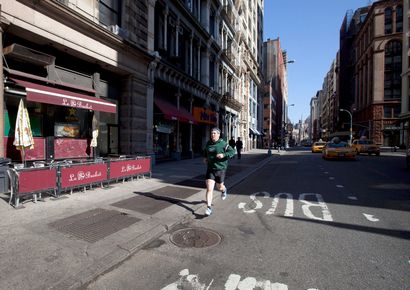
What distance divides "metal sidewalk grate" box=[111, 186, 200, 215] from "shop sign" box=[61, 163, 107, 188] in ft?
5.03

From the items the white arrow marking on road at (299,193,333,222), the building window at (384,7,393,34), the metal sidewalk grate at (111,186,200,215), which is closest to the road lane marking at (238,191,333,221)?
the white arrow marking on road at (299,193,333,222)

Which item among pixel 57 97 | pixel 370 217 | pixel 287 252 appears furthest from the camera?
pixel 57 97

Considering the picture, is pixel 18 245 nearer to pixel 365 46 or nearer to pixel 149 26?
pixel 149 26

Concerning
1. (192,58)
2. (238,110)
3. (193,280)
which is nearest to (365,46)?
(238,110)

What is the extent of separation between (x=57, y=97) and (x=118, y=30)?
578 centimetres

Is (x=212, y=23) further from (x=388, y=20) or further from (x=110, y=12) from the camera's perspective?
(x=388, y=20)

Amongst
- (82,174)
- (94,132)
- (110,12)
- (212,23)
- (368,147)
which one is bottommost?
(82,174)

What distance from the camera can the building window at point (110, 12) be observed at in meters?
12.5

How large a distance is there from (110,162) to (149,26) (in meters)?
10.0

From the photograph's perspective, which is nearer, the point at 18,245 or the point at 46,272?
the point at 46,272

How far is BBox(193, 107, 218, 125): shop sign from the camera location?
Result: 73.0ft

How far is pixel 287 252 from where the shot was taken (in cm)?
400

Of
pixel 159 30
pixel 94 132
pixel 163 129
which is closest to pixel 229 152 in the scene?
pixel 94 132

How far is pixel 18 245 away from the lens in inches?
158
